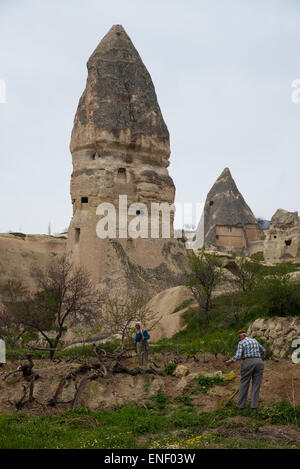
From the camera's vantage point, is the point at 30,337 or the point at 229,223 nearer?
the point at 30,337

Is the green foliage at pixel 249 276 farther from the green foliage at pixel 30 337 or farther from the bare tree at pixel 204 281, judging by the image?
the green foliage at pixel 30 337

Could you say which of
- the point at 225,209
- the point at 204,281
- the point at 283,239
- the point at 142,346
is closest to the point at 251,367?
the point at 142,346

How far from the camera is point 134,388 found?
8.57 meters

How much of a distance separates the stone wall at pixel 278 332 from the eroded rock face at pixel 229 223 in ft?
88.1

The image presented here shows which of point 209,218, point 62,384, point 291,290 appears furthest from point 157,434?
point 209,218

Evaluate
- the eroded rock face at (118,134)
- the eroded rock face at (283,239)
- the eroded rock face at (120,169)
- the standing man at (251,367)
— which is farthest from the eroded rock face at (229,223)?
the standing man at (251,367)

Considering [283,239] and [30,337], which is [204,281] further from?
[283,239]

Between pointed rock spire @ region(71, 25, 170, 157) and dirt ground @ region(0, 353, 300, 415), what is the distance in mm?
13547

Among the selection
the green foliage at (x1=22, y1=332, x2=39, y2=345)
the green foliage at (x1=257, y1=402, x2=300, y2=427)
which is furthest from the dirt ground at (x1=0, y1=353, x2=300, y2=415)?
the green foliage at (x1=22, y1=332, x2=39, y2=345)

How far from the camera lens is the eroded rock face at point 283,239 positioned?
3359 centimetres

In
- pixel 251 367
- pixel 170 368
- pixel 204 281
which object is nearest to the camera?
pixel 251 367

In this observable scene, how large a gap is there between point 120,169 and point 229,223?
730 inches

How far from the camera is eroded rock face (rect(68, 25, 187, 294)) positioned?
2055 centimetres
